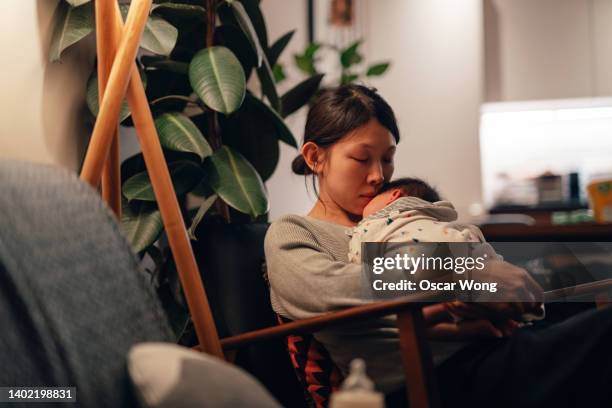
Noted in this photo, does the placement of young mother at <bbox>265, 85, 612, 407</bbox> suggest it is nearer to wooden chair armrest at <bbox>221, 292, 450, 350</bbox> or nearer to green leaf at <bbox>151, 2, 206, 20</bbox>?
wooden chair armrest at <bbox>221, 292, 450, 350</bbox>

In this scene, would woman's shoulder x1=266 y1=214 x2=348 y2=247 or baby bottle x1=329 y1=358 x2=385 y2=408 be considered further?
woman's shoulder x1=266 y1=214 x2=348 y2=247

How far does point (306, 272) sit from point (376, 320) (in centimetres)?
15

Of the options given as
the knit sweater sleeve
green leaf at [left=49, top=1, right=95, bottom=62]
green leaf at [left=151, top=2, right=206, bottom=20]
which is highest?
green leaf at [left=151, top=2, right=206, bottom=20]

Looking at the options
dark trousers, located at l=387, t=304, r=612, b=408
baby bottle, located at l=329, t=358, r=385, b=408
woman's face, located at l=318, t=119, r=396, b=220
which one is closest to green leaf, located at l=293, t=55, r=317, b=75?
woman's face, located at l=318, t=119, r=396, b=220

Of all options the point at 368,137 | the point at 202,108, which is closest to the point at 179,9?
the point at 202,108

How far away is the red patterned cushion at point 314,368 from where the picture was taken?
49.3 inches

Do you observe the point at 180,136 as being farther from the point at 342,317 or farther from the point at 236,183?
the point at 342,317

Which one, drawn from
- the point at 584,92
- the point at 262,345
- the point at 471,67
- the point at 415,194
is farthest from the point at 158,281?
the point at 584,92

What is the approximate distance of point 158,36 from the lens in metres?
1.55

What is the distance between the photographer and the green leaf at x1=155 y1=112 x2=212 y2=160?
5.14 feet

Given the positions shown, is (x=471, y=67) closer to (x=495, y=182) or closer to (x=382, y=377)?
(x=495, y=182)

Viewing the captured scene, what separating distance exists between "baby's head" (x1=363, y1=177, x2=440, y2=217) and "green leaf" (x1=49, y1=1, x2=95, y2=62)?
2.46 feet

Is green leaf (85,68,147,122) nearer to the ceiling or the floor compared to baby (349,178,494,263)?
nearer to the ceiling

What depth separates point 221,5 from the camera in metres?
1.77
